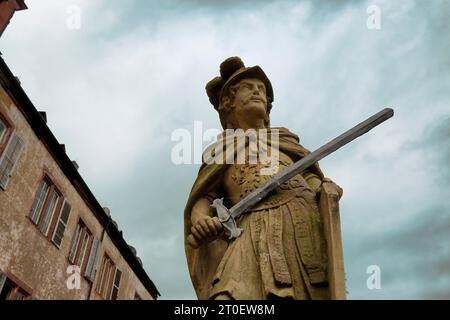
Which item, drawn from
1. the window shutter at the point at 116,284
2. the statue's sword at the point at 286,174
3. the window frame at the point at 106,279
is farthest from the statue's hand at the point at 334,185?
the window shutter at the point at 116,284

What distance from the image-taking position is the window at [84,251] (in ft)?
48.2

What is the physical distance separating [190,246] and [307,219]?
86cm

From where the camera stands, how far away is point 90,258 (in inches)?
607

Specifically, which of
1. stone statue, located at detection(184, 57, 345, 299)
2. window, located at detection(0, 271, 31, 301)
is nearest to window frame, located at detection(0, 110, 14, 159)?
window, located at detection(0, 271, 31, 301)

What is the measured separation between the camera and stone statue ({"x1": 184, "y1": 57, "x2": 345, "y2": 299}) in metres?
2.36

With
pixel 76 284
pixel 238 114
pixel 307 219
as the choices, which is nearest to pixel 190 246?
pixel 307 219

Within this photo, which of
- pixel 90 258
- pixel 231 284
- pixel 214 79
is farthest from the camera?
pixel 90 258

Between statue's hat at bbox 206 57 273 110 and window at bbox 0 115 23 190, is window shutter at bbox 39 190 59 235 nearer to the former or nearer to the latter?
window at bbox 0 115 23 190

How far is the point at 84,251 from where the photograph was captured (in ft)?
50.2

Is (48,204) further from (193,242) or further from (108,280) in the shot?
(193,242)

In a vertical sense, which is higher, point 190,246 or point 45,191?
point 45,191

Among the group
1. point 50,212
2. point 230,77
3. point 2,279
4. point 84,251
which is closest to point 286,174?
point 230,77

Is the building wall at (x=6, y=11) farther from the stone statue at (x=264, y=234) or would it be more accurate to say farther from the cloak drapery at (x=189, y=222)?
the cloak drapery at (x=189, y=222)
